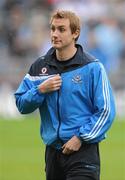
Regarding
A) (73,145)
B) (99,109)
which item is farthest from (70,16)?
(73,145)

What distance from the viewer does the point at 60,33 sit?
30.1 feet

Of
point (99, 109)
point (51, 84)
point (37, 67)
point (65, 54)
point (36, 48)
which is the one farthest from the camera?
point (36, 48)

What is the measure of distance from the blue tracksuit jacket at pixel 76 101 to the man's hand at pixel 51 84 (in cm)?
5

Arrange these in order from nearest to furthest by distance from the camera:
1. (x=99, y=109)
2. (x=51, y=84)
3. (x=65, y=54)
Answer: (x=99, y=109) < (x=51, y=84) < (x=65, y=54)

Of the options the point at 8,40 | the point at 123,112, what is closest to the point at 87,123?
the point at 123,112

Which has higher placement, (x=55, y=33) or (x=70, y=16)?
(x=70, y=16)

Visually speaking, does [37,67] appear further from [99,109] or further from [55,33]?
[99,109]

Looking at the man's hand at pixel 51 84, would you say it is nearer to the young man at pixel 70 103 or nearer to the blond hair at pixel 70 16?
the young man at pixel 70 103

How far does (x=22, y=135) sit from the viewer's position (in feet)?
72.2

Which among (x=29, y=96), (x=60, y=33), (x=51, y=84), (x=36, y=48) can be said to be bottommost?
(x=29, y=96)

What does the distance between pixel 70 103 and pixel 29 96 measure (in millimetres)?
412

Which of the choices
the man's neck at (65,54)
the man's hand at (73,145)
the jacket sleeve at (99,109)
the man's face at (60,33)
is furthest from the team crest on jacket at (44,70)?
the man's hand at (73,145)

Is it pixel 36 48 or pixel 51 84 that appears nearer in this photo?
pixel 51 84

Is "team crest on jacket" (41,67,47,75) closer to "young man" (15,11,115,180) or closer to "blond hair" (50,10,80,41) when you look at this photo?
"young man" (15,11,115,180)
